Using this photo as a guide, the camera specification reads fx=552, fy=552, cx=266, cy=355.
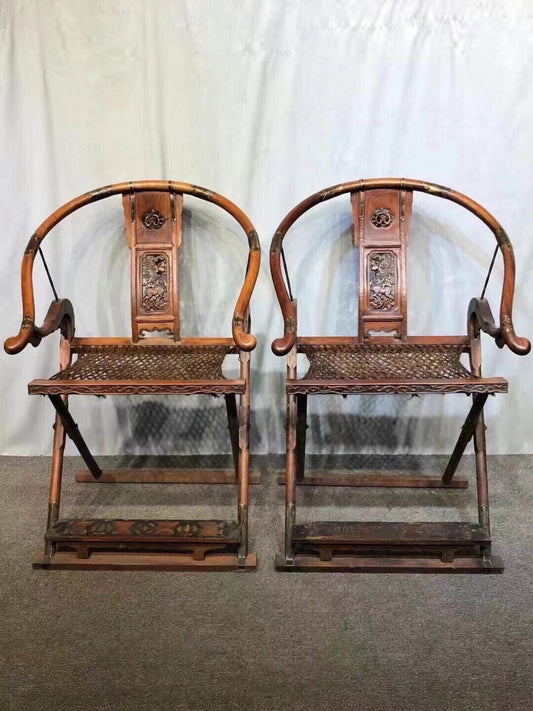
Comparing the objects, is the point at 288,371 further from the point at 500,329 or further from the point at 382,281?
the point at 500,329

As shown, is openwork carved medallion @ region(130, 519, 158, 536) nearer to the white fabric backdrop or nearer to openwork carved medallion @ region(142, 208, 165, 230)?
the white fabric backdrop

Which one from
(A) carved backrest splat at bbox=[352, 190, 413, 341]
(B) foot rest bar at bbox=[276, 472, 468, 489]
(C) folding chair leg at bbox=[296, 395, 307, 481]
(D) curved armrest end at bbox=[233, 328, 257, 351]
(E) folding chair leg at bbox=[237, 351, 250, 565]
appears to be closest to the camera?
(D) curved armrest end at bbox=[233, 328, 257, 351]

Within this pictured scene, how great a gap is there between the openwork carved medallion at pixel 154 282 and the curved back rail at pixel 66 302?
237mm

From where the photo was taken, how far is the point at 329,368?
1774 mm

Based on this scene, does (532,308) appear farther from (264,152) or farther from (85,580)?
(85,580)

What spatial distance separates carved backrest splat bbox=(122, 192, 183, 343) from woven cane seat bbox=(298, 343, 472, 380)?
0.51m

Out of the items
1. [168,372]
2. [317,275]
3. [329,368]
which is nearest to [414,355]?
[329,368]

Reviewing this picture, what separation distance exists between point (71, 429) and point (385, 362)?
42.4 inches

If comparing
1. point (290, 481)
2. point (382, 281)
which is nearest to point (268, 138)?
point (382, 281)

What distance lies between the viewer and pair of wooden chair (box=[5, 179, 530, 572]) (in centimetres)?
162

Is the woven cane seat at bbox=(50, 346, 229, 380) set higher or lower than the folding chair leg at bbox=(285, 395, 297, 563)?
higher

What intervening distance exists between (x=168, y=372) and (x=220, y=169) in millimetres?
832

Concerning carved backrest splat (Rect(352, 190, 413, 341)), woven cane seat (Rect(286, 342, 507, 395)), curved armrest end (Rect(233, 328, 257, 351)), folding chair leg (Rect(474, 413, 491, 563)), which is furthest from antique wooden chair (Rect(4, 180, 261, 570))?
folding chair leg (Rect(474, 413, 491, 563))

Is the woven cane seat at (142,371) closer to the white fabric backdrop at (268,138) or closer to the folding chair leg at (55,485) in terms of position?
the folding chair leg at (55,485)
